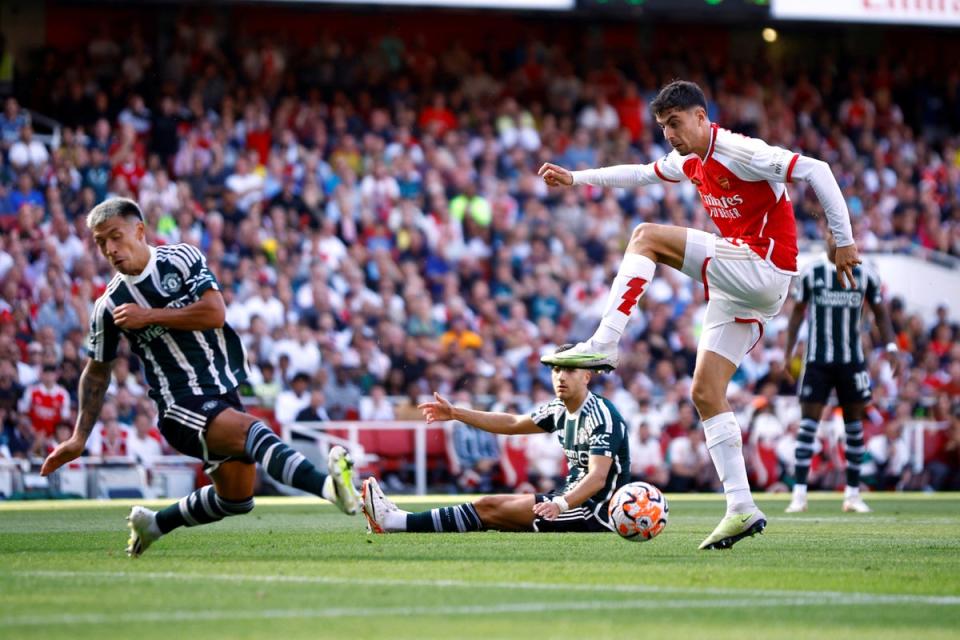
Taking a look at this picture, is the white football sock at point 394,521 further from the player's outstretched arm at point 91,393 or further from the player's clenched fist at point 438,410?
the player's outstretched arm at point 91,393

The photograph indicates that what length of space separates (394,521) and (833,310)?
19.8 ft

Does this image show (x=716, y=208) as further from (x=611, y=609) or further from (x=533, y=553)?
(x=611, y=609)

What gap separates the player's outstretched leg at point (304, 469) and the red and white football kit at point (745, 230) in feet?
7.73

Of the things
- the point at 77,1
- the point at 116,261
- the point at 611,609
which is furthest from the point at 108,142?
the point at 611,609

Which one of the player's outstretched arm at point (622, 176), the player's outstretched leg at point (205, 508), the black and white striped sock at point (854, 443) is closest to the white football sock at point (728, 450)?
the player's outstretched arm at point (622, 176)

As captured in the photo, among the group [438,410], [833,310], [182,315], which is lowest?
[438,410]

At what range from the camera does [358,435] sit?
1855 cm

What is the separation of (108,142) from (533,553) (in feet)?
48.1

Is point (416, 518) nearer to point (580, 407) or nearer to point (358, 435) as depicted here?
point (580, 407)

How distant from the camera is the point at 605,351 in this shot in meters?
7.98

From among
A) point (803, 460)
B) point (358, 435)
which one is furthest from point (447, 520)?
point (358, 435)

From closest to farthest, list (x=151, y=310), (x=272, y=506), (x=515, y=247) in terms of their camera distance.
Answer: (x=151, y=310), (x=272, y=506), (x=515, y=247)

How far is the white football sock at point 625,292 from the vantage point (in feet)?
26.5

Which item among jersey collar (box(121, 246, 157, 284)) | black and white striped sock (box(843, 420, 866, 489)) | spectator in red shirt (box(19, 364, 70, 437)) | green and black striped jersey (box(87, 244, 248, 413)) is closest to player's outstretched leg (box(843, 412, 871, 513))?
black and white striped sock (box(843, 420, 866, 489))
